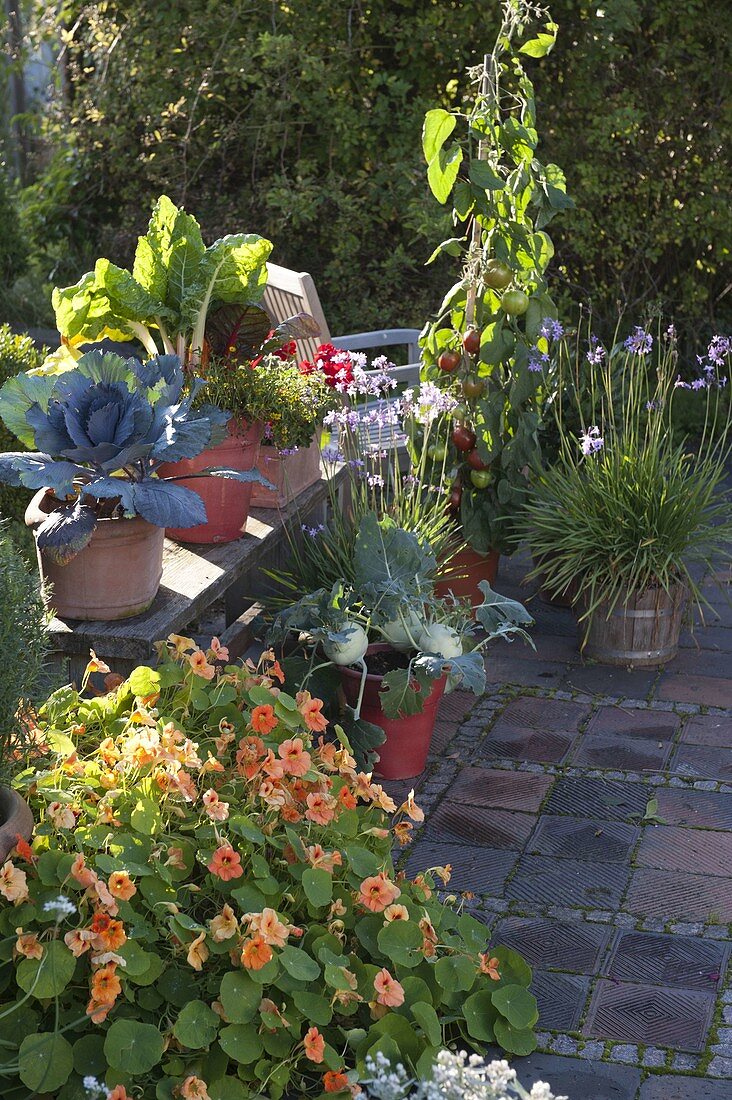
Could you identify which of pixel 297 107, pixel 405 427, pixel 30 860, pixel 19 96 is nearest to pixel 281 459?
pixel 405 427

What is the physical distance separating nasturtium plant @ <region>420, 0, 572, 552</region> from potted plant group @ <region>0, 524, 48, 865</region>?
6.69 ft

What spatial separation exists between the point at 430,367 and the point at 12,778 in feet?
7.90

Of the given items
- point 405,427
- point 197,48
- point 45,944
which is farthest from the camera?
point 197,48

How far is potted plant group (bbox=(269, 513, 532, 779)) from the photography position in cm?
310

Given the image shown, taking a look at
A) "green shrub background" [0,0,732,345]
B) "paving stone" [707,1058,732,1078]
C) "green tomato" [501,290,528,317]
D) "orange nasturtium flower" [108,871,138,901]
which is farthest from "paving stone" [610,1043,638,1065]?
"green shrub background" [0,0,732,345]

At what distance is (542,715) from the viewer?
12.4 feet

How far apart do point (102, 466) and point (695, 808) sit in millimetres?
1759

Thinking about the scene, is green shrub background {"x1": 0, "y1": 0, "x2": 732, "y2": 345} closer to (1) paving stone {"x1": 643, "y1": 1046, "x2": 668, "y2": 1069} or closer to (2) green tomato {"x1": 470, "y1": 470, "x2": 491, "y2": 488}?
(2) green tomato {"x1": 470, "y1": 470, "x2": 491, "y2": 488}

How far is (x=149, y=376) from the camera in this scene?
285 centimetres

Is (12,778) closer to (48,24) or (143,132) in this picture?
(143,132)

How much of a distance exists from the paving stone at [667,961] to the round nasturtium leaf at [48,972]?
46.5 inches

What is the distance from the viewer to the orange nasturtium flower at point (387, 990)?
2.16 m

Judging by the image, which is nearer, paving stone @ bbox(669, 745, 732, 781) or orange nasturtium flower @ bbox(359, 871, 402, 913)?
orange nasturtium flower @ bbox(359, 871, 402, 913)

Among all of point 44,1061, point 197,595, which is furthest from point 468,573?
point 44,1061
